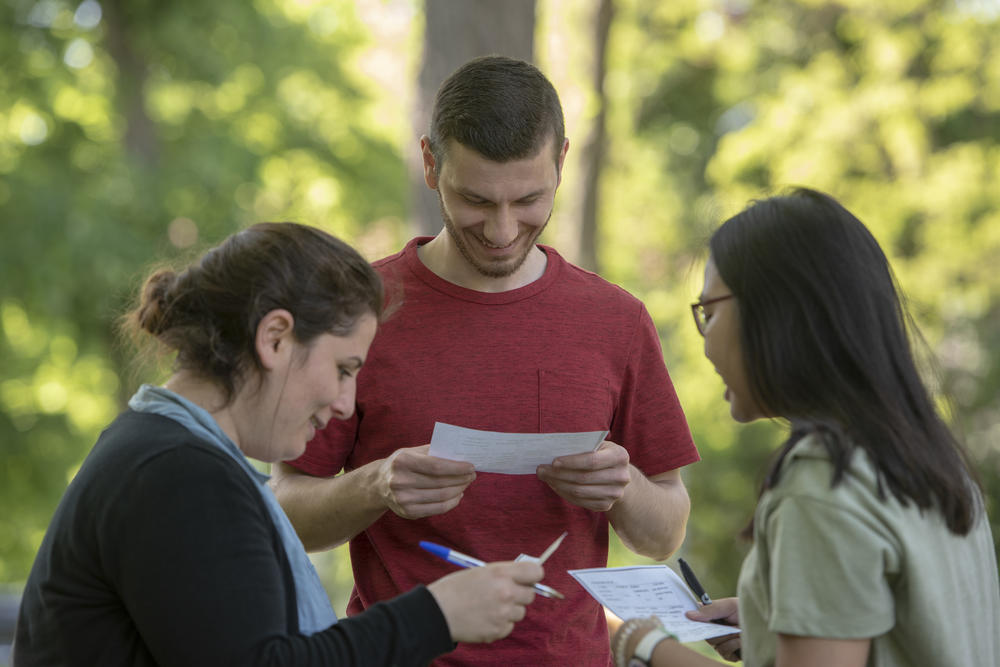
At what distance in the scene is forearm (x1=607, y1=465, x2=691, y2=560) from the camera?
2.64 metres

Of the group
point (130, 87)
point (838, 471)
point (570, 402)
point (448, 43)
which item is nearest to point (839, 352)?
point (838, 471)

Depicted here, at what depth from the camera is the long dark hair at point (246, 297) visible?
6.26 feet

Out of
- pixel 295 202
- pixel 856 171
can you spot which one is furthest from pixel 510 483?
pixel 856 171

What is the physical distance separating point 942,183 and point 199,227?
25.4ft

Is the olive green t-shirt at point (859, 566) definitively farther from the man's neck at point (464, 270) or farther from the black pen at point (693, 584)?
the man's neck at point (464, 270)

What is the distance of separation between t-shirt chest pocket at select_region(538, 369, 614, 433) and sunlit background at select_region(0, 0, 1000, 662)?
333cm

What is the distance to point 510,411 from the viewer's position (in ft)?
8.63

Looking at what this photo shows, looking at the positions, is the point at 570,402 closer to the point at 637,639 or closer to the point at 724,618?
the point at 724,618

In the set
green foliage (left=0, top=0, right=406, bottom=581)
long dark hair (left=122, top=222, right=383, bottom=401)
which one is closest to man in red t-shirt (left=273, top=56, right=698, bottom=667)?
long dark hair (left=122, top=222, right=383, bottom=401)

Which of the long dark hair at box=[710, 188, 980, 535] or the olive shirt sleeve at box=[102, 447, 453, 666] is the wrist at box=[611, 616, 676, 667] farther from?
the olive shirt sleeve at box=[102, 447, 453, 666]

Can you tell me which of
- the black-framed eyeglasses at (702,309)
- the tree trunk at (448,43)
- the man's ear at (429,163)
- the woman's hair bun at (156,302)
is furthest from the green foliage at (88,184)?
the black-framed eyeglasses at (702,309)

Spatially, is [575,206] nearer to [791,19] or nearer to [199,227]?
[199,227]

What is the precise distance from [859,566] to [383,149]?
12905mm

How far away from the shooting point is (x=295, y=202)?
12.0m
